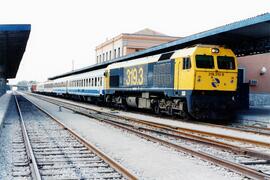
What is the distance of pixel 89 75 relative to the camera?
35.6 meters

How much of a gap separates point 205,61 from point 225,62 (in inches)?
43.9

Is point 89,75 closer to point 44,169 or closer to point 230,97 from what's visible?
point 230,97

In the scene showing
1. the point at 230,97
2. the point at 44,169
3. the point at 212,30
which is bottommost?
the point at 44,169

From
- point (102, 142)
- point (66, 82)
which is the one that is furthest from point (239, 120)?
point (66, 82)

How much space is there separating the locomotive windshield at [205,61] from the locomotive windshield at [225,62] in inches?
16.3

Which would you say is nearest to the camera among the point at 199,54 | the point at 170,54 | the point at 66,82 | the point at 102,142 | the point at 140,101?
the point at 102,142

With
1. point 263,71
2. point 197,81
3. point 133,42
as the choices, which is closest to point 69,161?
point 197,81

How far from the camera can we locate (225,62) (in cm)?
1739

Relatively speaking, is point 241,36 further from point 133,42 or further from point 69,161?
point 133,42

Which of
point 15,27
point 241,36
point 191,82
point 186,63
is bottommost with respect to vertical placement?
point 191,82

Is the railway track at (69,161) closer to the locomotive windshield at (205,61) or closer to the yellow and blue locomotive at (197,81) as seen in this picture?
the yellow and blue locomotive at (197,81)

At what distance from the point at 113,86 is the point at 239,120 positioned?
10414 millimetres

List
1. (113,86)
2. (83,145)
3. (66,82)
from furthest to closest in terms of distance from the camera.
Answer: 1. (66,82)
2. (113,86)
3. (83,145)

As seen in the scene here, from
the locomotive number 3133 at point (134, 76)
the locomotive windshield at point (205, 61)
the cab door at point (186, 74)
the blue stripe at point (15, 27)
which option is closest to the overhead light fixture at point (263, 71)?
the locomotive number 3133 at point (134, 76)
